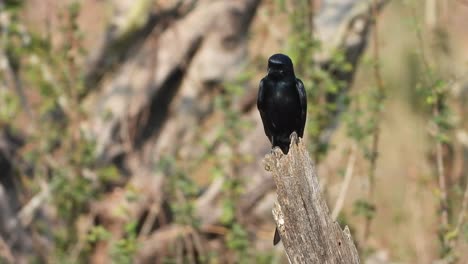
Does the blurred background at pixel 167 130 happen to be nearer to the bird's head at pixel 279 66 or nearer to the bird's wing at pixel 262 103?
the bird's wing at pixel 262 103

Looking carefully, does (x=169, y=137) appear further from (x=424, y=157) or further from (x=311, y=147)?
(x=424, y=157)

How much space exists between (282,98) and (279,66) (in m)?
0.24

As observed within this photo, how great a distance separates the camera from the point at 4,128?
9969 mm

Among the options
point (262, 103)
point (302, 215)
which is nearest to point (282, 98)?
point (262, 103)

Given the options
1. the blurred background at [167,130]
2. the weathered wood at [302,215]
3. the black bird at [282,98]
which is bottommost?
the weathered wood at [302,215]

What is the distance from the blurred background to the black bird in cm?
249

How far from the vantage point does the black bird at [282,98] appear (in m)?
5.61

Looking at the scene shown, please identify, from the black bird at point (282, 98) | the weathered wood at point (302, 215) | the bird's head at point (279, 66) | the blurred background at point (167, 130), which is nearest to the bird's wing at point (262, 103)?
the black bird at point (282, 98)

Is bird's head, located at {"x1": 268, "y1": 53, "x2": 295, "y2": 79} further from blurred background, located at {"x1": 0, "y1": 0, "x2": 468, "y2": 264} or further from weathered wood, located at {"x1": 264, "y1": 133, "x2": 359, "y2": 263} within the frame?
blurred background, located at {"x1": 0, "y1": 0, "x2": 468, "y2": 264}

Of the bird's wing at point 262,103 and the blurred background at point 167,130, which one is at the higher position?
the blurred background at point 167,130

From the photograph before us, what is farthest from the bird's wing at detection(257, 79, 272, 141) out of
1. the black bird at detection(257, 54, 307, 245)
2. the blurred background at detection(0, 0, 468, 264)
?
the blurred background at detection(0, 0, 468, 264)

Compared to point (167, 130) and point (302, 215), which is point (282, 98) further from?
point (167, 130)

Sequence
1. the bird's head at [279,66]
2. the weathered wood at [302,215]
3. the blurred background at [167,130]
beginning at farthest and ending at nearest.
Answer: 1. the blurred background at [167,130]
2. the bird's head at [279,66]
3. the weathered wood at [302,215]

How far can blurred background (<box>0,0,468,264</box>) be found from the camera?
28.8ft
